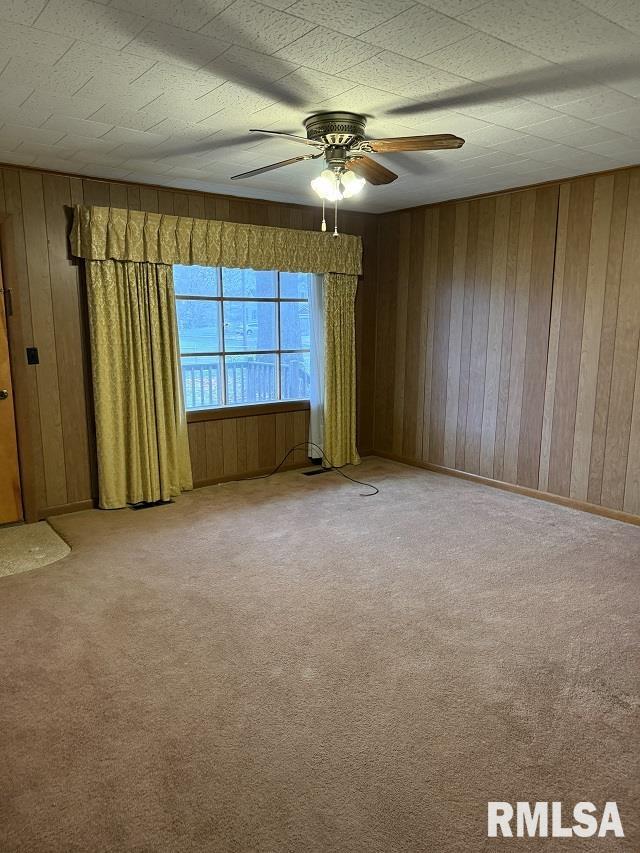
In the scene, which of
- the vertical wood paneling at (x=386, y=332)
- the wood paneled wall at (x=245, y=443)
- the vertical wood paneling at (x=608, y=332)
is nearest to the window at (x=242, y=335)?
the wood paneled wall at (x=245, y=443)

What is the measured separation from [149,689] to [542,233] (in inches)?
156

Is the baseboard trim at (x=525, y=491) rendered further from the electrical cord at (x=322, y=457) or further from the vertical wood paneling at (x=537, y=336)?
the electrical cord at (x=322, y=457)

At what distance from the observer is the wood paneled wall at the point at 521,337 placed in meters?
4.07

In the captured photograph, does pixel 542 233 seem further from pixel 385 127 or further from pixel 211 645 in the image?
pixel 211 645

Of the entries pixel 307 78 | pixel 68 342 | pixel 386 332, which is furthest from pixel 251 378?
pixel 307 78

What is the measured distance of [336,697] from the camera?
87.5 inches

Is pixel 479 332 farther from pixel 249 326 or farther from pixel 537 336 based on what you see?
pixel 249 326

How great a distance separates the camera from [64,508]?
14.0 ft

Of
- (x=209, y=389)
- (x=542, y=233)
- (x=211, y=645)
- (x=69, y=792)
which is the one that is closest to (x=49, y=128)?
(x=209, y=389)

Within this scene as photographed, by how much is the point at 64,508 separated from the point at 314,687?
2.71 meters

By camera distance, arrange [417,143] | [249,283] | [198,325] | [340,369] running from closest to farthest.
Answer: [417,143]
[198,325]
[249,283]
[340,369]

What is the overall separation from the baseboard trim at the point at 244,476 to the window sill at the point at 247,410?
50 centimetres

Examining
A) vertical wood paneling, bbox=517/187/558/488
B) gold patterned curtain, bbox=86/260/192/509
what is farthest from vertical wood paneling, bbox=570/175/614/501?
gold patterned curtain, bbox=86/260/192/509

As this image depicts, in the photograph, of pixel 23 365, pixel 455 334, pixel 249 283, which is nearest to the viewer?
pixel 23 365
